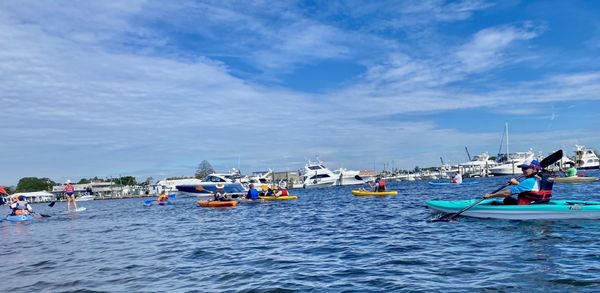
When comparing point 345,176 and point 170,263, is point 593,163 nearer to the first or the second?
point 345,176

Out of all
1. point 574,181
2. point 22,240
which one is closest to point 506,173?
point 574,181

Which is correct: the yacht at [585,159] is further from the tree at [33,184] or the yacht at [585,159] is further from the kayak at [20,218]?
the tree at [33,184]

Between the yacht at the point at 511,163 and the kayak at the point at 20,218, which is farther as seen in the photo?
the yacht at the point at 511,163

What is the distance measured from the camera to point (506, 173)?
9881 centimetres

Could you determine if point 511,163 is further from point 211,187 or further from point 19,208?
point 19,208

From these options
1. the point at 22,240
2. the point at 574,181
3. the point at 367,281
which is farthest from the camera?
the point at 574,181

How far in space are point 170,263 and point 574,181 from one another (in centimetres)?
4861

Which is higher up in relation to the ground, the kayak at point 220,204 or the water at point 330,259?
the kayak at point 220,204

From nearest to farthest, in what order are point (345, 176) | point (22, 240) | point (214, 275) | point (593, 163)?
point (214, 275) < point (22, 240) < point (345, 176) < point (593, 163)

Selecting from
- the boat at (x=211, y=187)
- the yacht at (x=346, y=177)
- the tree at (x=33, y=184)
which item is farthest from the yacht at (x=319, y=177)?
the tree at (x=33, y=184)

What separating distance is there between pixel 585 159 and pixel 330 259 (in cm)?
11585

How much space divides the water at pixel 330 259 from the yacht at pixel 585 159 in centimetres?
9858

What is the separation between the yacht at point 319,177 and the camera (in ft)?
297

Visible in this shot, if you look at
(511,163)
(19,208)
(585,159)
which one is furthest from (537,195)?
(585,159)
